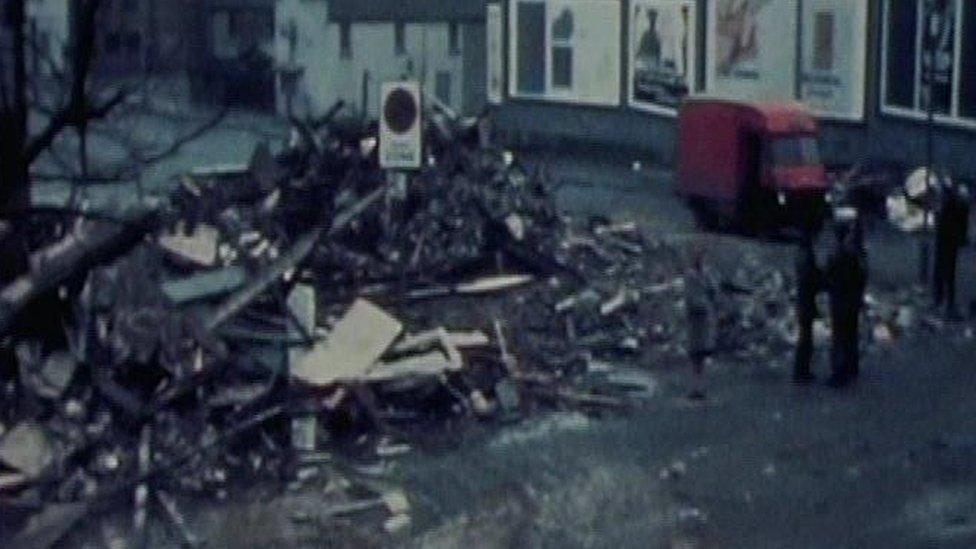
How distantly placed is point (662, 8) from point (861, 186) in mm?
16495

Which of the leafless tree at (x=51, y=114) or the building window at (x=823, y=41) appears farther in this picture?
the building window at (x=823, y=41)

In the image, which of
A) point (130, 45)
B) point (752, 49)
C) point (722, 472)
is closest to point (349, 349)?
point (722, 472)

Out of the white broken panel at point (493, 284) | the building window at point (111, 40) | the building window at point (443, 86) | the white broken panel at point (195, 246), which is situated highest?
the building window at point (111, 40)

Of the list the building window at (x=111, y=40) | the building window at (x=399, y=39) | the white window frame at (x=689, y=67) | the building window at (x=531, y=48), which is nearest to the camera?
the building window at (x=111, y=40)

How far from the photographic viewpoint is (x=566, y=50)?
61469mm

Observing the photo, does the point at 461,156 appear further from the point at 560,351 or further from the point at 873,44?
the point at 873,44

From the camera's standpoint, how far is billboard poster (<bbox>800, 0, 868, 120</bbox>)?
48.6 meters

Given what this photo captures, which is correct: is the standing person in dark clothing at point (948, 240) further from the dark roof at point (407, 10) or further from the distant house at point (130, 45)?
the dark roof at point (407, 10)

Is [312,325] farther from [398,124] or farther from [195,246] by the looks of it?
[195,246]

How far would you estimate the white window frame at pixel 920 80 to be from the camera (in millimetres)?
44719

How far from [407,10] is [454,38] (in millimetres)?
2046

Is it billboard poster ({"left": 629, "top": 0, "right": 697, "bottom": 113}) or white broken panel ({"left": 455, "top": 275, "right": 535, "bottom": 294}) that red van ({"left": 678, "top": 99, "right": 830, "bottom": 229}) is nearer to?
white broken panel ({"left": 455, "top": 275, "right": 535, "bottom": 294})

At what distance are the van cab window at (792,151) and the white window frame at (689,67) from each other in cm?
1507

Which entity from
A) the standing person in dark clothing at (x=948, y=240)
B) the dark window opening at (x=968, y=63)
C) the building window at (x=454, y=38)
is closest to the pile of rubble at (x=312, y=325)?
the standing person in dark clothing at (x=948, y=240)
